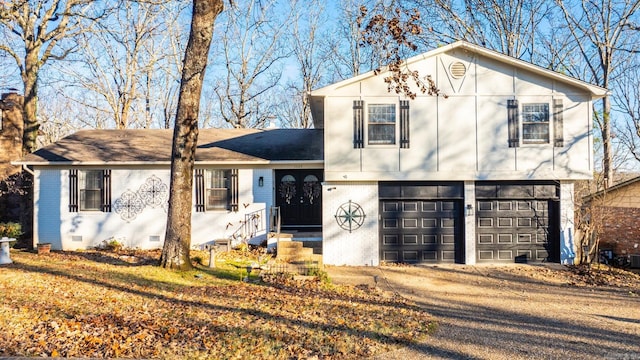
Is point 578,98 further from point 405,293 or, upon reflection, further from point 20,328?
point 20,328

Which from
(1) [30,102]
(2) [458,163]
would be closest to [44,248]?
(1) [30,102]

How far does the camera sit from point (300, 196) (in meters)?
15.4

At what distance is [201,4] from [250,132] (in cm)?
821

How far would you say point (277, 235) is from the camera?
1307cm

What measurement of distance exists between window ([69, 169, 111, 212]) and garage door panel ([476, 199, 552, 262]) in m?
12.2

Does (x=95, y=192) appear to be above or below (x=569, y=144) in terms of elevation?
below

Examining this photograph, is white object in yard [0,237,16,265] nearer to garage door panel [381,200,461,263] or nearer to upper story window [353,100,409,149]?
upper story window [353,100,409,149]

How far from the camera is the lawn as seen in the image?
207 inches

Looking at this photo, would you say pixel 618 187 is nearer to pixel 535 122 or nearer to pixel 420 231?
pixel 535 122

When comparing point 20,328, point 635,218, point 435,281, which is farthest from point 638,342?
point 635,218

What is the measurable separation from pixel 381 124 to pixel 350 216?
2896 millimetres

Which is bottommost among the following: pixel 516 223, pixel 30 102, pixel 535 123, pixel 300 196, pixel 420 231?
pixel 420 231

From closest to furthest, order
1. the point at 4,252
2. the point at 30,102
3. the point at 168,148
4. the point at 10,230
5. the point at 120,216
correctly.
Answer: the point at 4,252 → the point at 10,230 → the point at 120,216 → the point at 168,148 → the point at 30,102

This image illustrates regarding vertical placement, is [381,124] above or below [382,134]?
above
